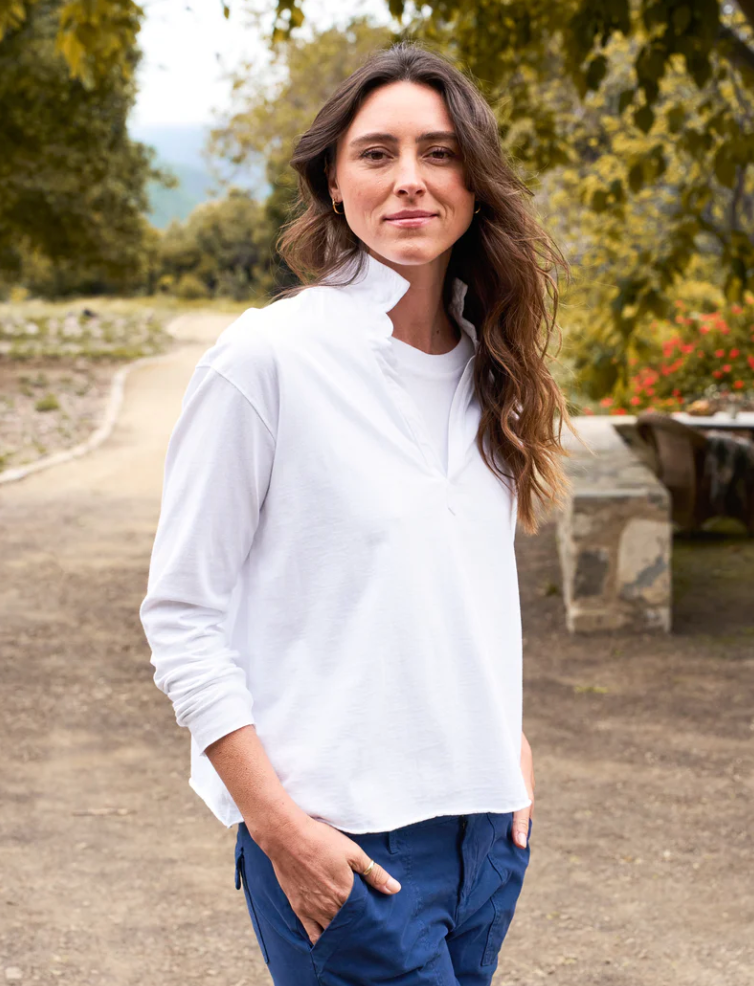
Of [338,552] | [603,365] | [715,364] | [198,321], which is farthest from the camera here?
[198,321]

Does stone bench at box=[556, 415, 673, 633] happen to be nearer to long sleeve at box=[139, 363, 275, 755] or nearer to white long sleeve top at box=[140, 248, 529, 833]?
white long sleeve top at box=[140, 248, 529, 833]

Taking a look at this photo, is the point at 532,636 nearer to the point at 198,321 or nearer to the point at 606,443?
the point at 606,443

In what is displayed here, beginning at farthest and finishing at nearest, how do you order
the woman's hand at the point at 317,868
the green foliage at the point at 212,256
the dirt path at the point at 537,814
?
the green foliage at the point at 212,256 → the dirt path at the point at 537,814 → the woman's hand at the point at 317,868

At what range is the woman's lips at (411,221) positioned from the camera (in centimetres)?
157

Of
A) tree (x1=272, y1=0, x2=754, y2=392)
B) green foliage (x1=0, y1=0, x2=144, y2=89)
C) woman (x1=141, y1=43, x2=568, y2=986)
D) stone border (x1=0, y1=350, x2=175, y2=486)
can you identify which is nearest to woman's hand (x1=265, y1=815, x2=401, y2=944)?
woman (x1=141, y1=43, x2=568, y2=986)

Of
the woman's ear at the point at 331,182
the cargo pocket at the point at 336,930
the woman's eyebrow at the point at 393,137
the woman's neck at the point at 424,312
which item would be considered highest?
the woman's eyebrow at the point at 393,137

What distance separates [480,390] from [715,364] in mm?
12760

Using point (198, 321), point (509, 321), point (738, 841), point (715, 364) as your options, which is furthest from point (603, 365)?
point (198, 321)

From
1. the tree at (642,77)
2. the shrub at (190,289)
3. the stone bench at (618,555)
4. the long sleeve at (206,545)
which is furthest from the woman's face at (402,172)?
the shrub at (190,289)

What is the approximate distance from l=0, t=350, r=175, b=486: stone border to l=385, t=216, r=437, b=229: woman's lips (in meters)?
10.2

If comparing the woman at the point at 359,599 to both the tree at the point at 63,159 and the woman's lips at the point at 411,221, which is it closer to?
the woman's lips at the point at 411,221

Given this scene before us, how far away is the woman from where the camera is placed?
1.42 m

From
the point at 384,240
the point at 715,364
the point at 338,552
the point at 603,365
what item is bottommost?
the point at 715,364

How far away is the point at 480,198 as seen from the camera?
1685 mm
